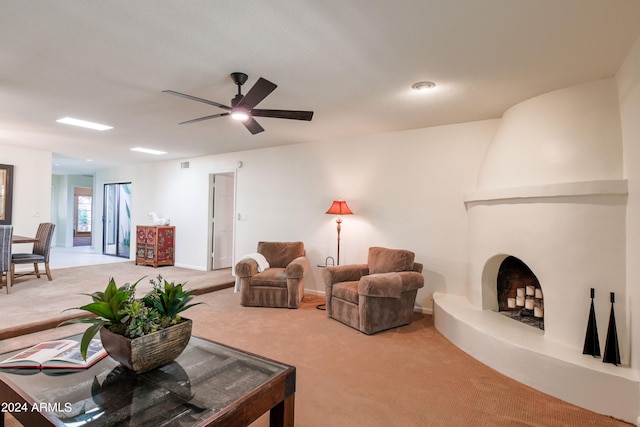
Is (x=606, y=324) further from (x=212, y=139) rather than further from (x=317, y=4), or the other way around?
(x=212, y=139)

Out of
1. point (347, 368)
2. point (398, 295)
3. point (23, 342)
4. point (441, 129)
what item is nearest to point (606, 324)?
point (398, 295)

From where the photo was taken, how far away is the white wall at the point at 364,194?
3.93 m

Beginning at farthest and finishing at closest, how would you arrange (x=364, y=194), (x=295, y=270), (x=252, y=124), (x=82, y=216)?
(x=82, y=216) < (x=364, y=194) < (x=295, y=270) < (x=252, y=124)

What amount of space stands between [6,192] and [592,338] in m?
8.41

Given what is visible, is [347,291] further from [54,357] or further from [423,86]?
[54,357]

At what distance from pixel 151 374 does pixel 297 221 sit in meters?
3.78

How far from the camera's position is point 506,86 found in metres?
2.85

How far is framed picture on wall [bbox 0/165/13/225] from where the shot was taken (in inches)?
223

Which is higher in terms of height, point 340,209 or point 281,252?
point 340,209

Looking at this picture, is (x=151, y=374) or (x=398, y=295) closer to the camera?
(x=151, y=374)

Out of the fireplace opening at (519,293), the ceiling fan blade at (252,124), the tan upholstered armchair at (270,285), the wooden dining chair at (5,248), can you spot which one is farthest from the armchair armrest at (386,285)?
the wooden dining chair at (5,248)

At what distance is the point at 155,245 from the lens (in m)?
6.63

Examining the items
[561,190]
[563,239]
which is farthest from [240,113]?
[563,239]

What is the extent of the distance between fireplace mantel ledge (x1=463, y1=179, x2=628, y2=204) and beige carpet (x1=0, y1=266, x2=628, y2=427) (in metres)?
1.50
